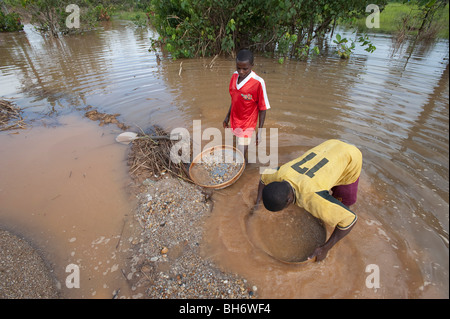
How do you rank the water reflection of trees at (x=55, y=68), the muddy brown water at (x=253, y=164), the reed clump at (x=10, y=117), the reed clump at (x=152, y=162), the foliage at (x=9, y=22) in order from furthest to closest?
the foliage at (x=9, y=22)
the water reflection of trees at (x=55, y=68)
the reed clump at (x=10, y=117)
the reed clump at (x=152, y=162)
the muddy brown water at (x=253, y=164)

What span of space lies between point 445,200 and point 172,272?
3.14m

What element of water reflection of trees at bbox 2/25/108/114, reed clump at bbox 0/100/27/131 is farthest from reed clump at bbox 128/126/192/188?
water reflection of trees at bbox 2/25/108/114

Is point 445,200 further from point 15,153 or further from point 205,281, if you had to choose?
point 15,153

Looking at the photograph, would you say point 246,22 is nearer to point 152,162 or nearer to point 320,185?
point 152,162

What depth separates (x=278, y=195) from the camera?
1.69 meters

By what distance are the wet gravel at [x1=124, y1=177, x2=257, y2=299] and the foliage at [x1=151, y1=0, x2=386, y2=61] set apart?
541 centimetres

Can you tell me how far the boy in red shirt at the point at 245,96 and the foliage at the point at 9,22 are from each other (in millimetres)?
18773

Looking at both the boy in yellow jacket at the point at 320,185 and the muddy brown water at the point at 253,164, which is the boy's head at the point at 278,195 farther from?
the muddy brown water at the point at 253,164

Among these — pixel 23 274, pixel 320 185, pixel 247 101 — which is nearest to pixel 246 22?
pixel 247 101

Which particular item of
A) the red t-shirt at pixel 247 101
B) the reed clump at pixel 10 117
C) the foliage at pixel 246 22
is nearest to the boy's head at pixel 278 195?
the red t-shirt at pixel 247 101

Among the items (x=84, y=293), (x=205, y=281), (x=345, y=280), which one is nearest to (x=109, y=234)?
(x=84, y=293)

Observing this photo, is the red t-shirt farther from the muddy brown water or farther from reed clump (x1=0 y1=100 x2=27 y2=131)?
reed clump (x1=0 y1=100 x2=27 y2=131)

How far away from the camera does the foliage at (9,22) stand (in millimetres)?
13758
